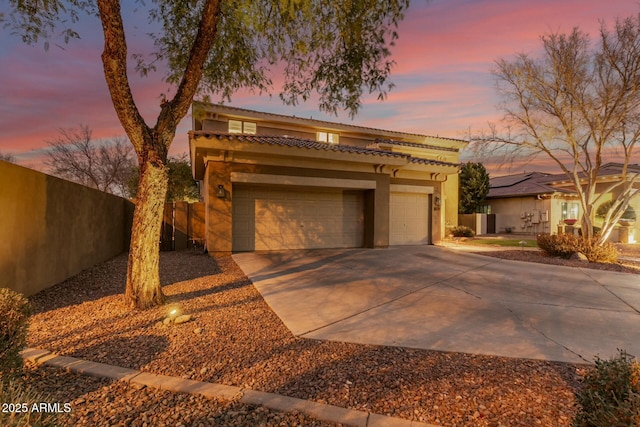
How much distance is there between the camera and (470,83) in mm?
12047

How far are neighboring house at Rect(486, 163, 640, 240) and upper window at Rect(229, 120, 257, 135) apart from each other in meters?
19.9

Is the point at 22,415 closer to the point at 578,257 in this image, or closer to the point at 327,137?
the point at 578,257

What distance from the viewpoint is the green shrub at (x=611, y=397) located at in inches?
67.0

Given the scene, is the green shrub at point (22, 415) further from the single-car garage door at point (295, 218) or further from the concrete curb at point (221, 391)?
the single-car garage door at point (295, 218)

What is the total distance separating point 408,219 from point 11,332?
1402 centimetres

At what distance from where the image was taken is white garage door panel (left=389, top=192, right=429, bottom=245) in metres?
14.7

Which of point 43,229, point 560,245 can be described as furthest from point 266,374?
point 560,245

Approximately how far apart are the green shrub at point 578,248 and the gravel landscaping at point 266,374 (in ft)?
30.4

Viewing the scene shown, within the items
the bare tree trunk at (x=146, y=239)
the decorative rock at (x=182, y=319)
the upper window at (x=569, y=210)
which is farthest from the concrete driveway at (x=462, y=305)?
the upper window at (x=569, y=210)

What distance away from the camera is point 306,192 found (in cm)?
1311

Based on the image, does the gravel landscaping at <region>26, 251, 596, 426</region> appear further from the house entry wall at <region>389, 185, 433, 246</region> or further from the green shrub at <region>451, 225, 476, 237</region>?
the green shrub at <region>451, 225, 476, 237</region>

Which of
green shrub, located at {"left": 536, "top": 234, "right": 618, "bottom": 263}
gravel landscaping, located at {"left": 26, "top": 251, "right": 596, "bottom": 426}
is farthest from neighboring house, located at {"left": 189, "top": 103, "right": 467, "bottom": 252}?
gravel landscaping, located at {"left": 26, "top": 251, "right": 596, "bottom": 426}

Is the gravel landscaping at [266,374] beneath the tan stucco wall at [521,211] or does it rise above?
beneath

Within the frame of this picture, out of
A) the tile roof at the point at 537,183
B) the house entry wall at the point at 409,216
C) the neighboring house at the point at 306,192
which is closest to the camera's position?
the neighboring house at the point at 306,192
